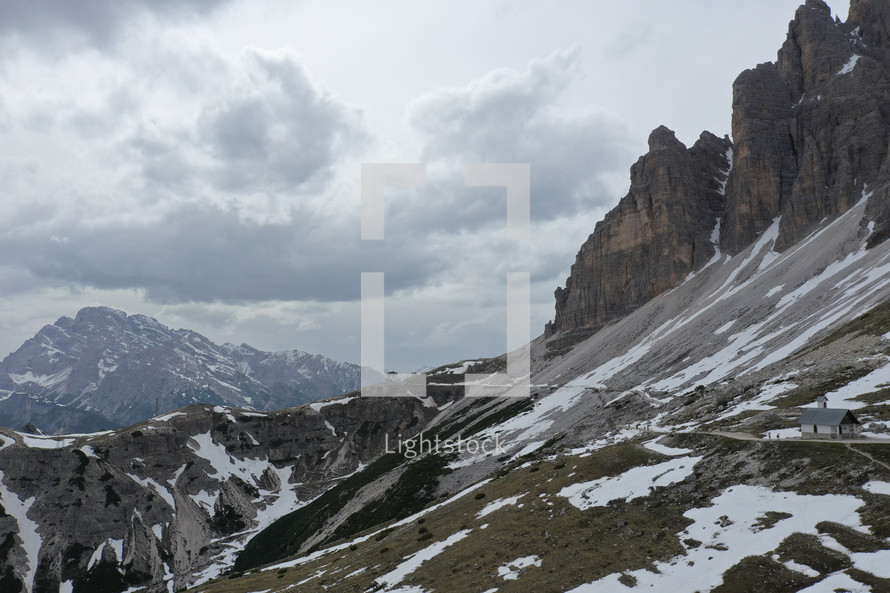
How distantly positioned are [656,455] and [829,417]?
12539mm

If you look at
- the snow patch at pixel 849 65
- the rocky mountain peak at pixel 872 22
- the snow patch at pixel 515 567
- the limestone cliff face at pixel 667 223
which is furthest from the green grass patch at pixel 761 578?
the rocky mountain peak at pixel 872 22

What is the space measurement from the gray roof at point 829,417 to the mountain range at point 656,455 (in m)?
1.82

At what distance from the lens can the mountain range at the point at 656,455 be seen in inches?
1142

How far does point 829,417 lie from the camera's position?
1451 inches

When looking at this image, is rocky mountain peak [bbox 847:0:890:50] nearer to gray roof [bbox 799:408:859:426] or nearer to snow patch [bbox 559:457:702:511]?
gray roof [bbox 799:408:859:426]

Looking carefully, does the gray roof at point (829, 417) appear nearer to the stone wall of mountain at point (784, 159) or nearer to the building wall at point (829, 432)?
the building wall at point (829, 432)

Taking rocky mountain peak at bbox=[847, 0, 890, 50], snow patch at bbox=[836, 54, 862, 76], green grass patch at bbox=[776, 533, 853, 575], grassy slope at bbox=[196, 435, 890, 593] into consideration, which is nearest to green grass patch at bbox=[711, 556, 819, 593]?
grassy slope at bbox=[196, 435, 890, 593]

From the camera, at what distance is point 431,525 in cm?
5016

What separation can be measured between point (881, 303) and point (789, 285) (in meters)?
50.4

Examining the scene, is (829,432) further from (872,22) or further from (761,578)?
(872,22)

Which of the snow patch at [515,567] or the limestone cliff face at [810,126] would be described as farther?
the limestone cliff face at [810,126]

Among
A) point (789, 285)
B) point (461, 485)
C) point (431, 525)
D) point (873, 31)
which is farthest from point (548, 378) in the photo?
point (873, 31)

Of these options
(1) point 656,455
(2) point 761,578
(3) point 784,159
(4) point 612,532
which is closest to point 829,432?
(1) point 656,455

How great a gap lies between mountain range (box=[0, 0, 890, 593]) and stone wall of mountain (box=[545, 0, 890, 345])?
2.46 feet
